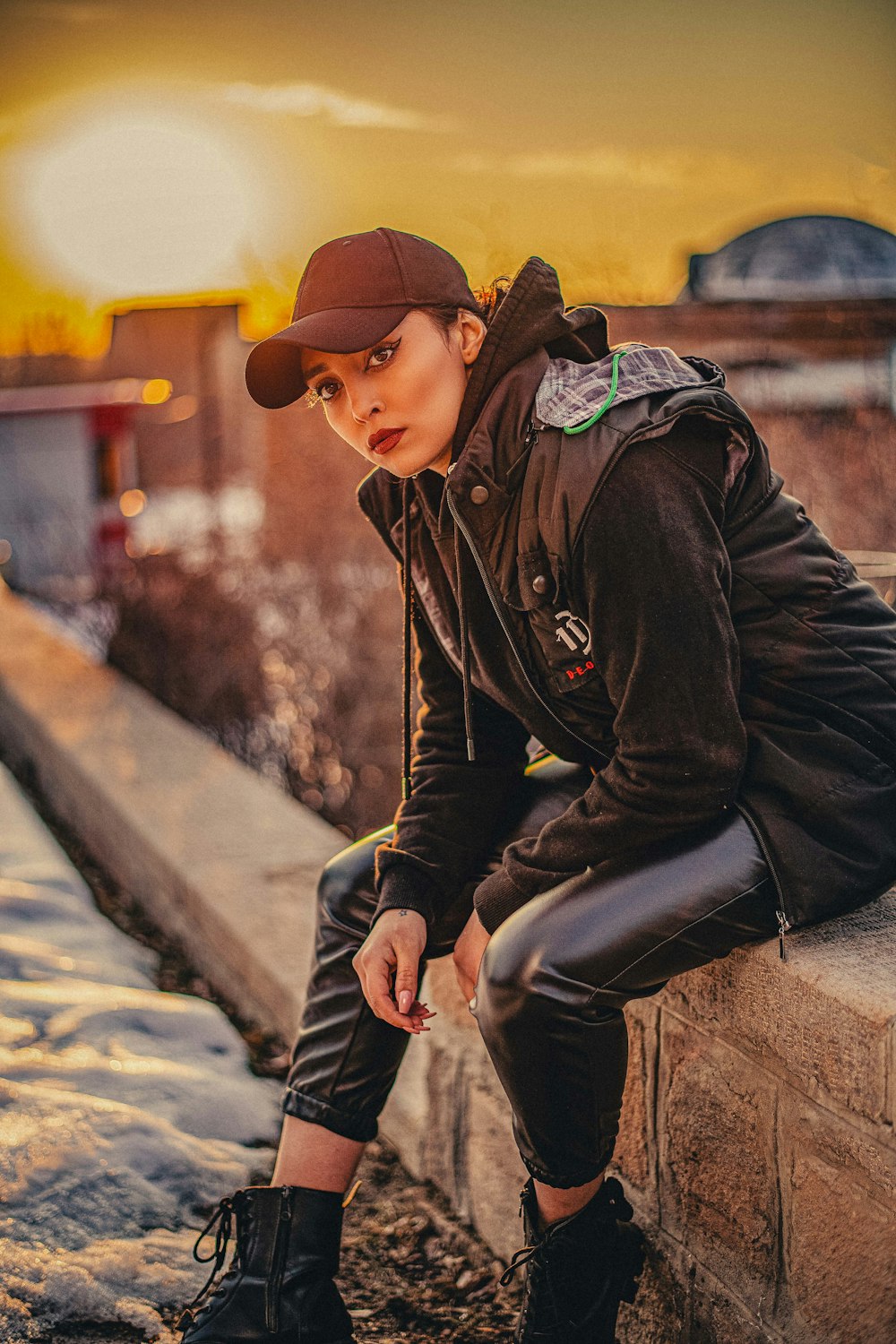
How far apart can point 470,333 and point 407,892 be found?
2.81 ft

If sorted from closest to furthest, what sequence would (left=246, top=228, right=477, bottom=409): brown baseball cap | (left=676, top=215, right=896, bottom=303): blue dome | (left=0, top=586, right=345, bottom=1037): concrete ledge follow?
(left=246, top=228, right=477, bottom=409): brown baseball cap → (left=0, top=586, right=345, bottom=1037): concrete ledge → (left=676, top=215, right=896, bottom=303): blue dome

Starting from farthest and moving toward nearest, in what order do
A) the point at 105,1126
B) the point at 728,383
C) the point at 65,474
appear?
1. the point at 65,474
2. the point at 728,383
3. the point at 105,1126

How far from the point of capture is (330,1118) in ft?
6.32

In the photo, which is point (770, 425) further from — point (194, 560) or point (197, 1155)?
point (197, 1155)

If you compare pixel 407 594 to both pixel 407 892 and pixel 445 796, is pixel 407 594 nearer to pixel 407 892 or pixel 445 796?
pixel 445 796

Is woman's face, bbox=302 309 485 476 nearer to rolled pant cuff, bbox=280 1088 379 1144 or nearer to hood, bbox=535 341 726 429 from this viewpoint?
hood, bbox=535 341 726 429

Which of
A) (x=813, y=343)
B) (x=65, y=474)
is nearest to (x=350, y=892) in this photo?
(x=65, y=474)

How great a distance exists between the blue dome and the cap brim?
799 inches

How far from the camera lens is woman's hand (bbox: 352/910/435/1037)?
1.79 metres

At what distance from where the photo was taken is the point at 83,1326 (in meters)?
1.84

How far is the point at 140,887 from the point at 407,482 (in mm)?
2343

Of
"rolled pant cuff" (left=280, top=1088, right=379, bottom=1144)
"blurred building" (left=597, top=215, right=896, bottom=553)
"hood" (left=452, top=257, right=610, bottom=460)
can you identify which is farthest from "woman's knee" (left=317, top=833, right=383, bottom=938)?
"blurred building" (left=597, top=215, right=896, bottom=553)

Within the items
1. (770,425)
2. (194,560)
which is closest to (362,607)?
(194,560)

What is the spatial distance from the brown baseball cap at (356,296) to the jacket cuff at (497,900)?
2.51ft
